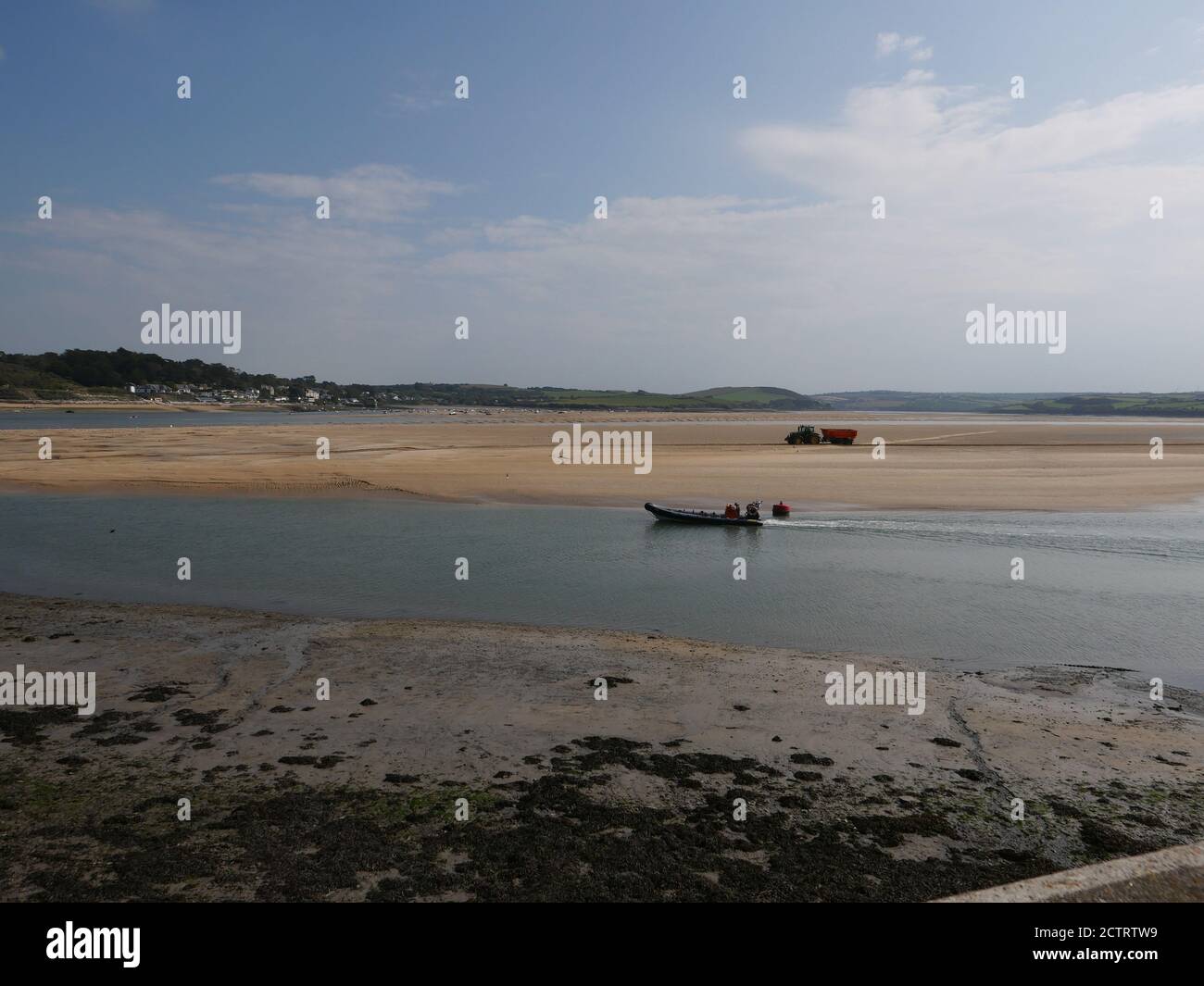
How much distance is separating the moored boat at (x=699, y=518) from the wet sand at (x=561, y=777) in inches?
646

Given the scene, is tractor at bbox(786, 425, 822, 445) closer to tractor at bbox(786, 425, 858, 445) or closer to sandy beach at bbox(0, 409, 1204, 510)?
tractor at bbox(786, 425, 858, 445)

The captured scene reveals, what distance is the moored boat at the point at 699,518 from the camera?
3152 centimetres

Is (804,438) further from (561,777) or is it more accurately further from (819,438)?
(561,777)

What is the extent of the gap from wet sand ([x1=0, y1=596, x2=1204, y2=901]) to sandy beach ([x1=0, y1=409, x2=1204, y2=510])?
2400cm

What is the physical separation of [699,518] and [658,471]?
18.7 m

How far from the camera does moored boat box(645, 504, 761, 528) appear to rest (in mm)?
31516

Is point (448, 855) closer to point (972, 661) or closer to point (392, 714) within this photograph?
point (392, 714)

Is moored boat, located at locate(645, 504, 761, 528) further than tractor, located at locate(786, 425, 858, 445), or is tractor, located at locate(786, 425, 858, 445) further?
tractor, located at locate(786, 425, 858, 445)

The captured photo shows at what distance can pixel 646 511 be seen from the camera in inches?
1394

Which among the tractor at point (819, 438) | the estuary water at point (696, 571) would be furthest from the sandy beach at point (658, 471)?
the estuary water at point (696, 571)

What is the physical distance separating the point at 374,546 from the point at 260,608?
8.01 metres

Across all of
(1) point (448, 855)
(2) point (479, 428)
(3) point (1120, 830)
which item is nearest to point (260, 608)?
(1) point (448, 855)

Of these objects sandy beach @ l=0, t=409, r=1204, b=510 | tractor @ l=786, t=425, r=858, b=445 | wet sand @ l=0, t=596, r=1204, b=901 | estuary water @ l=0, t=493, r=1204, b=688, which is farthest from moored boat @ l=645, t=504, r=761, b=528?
tractor @ l=786, t=425, r=858, b=445

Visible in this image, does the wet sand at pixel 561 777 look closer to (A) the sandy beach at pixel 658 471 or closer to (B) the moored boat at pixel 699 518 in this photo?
(B) the moored boat at pixel 699 518
